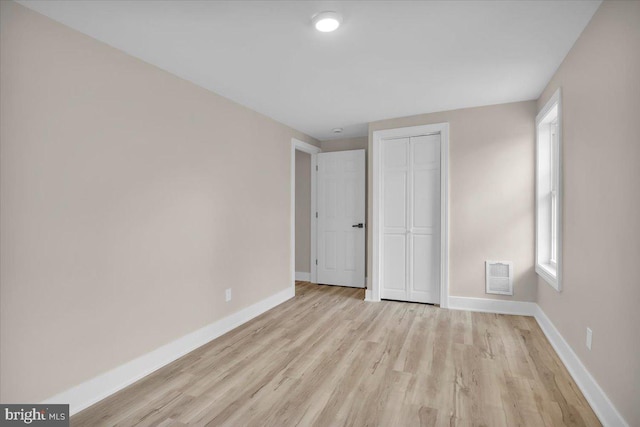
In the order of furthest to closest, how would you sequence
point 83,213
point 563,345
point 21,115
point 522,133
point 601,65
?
point 522,133, point 563,345, point 83,213, point 601,65, point 21,115

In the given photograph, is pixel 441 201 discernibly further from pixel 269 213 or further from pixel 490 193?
pixel 269 213

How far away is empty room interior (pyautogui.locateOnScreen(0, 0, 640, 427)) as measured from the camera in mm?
1804

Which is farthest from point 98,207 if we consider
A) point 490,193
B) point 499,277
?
point 499,277

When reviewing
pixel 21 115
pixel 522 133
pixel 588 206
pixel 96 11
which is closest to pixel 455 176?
pixel 522 133

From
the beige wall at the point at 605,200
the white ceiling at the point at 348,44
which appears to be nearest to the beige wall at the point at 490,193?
the white ceiling at the point at 348,44

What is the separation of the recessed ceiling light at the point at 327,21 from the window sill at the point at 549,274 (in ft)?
8.70

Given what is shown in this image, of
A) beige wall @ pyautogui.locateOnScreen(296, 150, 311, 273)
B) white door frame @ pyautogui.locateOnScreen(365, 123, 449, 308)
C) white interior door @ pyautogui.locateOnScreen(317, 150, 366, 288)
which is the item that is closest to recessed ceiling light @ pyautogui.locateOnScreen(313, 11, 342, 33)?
white door frame @ pyautogui.locateOnScreen(365, 123, 449, 308)

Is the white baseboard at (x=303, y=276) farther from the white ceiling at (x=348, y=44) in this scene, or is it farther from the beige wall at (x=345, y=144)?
the white ceiling at (x=348, y=44)

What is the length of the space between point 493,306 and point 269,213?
2892 mm

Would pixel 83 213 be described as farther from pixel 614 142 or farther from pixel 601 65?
pixel 601 65

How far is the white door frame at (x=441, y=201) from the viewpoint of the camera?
3961mm

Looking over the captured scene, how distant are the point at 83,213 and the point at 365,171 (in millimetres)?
3738

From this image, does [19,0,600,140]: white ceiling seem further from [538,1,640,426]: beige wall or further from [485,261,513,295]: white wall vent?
[485,261,513,295]: white wall vent

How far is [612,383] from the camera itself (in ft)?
5.85
